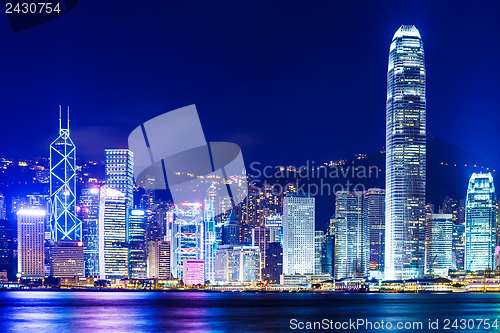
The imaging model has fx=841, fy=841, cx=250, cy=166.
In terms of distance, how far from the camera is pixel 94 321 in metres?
45.2

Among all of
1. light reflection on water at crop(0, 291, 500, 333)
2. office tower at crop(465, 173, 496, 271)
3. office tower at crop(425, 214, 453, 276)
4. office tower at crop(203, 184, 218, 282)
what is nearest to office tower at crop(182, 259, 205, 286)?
office tower at crop(203, 184, 218, 282)

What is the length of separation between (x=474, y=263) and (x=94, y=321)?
247ft

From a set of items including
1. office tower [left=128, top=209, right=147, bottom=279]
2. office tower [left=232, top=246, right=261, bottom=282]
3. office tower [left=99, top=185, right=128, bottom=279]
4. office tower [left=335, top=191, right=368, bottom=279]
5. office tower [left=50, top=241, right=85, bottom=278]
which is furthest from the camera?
office tower [left=335, top=191, right=368, bottom=279]

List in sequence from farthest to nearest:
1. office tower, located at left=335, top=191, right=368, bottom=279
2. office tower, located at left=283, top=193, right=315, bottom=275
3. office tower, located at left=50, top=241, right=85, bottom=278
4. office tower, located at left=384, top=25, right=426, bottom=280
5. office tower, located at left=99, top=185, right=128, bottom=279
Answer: office tower, located at left=335, top=191, right=368, bottom=279 < office tower, located at left=99, top=185, right=128, bottom=279 < office tower, located at left=50, top=241, right=85, bottom=278 < office tower, located at left=283, top=193, right=315, bottom=275 < office tower, located at left=384, top=25, right=426, bottom=280

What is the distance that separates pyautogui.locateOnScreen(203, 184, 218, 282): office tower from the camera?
4264 inches

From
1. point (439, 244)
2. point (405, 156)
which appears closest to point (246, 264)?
point (405, 156)

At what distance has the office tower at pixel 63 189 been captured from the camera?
112 metres

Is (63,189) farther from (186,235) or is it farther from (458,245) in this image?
(458,245)

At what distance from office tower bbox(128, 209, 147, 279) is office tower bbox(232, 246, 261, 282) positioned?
1185 cm

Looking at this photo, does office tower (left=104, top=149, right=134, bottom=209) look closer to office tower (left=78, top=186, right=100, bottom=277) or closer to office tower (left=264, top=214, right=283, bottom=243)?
office tower (left=78, top=186, right=100, bottom=277)

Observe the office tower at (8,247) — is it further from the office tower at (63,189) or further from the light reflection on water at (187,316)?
the light reflection on water at (187,316)

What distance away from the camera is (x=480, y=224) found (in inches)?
4360

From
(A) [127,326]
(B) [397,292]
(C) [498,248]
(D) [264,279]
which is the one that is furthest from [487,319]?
(C) [498,248]

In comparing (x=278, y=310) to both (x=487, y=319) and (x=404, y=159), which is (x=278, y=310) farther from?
(x=404, y=159)
